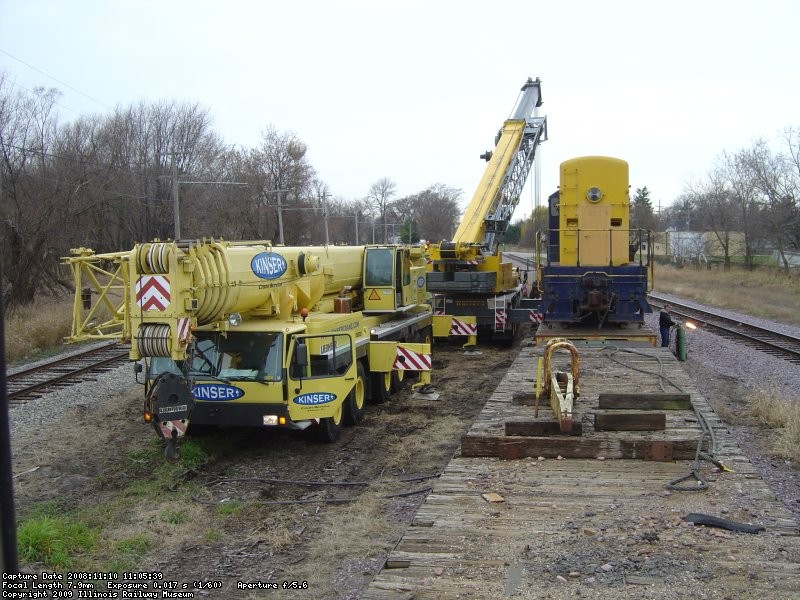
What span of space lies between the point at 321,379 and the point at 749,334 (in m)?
16.0

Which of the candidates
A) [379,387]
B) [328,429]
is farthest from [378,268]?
[328,429]

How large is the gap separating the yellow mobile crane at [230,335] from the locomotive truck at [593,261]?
17.7 ft

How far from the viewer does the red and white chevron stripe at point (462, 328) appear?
1975 cm

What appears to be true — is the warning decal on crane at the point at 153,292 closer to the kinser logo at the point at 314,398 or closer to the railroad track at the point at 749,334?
the kinser logo at the point at 314,398

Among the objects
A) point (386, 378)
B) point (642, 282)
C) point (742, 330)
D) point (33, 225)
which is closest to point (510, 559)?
point (386, 378)

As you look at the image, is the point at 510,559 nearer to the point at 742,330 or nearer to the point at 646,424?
the point at 646,424

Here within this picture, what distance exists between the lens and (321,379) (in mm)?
9992

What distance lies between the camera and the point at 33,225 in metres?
26.3

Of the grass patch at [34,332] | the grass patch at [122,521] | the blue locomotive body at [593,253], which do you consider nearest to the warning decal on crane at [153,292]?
the grass patch at [122,521]

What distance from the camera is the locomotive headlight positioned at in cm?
1653

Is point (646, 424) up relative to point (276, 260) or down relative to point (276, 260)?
down

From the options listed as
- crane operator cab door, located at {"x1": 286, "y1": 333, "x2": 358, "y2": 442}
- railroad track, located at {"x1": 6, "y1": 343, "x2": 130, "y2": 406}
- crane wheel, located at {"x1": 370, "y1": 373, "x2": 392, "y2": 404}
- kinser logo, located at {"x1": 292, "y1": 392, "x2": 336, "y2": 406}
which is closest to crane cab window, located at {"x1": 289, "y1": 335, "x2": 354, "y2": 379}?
crane operator cab door, located at {"x1": 286, "y1": 333, "x2": 358, "y2": 442}

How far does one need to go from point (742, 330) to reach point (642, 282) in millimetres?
8974

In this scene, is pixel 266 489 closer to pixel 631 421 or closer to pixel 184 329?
pixel 184 329
